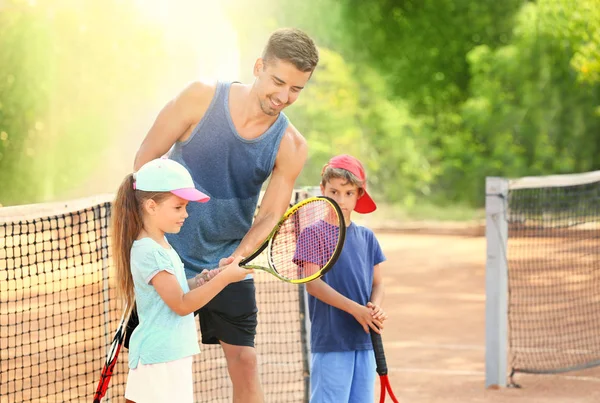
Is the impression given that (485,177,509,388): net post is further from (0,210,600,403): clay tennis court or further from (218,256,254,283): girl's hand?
(218,256,254,283): girl's hand

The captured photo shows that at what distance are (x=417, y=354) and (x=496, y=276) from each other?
1.48 metres

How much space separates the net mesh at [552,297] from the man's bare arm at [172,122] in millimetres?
2898

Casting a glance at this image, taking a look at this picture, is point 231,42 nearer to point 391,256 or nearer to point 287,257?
point 391,256

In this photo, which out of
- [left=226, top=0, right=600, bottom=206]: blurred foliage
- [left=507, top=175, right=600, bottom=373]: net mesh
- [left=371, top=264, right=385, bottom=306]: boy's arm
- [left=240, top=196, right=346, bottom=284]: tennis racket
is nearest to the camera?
[left=240, top=196, right=346, bottom=284]: tennis racket

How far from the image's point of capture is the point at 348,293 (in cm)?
355

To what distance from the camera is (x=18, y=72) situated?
1881 cm

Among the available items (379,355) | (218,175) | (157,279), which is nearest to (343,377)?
(379,355)

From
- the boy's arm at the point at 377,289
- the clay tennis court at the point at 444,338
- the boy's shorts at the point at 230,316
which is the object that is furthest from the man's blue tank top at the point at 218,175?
the clay tennis court at the point at 444,338

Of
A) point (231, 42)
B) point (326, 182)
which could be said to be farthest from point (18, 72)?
point (326, 182)

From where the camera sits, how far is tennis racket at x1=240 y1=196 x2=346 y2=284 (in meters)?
3.20

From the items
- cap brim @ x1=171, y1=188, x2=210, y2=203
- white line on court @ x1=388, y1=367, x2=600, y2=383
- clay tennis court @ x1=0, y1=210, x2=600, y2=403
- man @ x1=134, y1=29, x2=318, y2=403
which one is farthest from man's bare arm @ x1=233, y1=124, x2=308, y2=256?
white line on court @ x1=388, y1=367, x2=600, y2=383

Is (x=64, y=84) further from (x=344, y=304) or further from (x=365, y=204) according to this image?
(x=344, y=304)

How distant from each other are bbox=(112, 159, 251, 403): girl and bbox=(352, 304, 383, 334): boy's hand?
2.37ft

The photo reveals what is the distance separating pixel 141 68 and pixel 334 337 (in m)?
17.9
